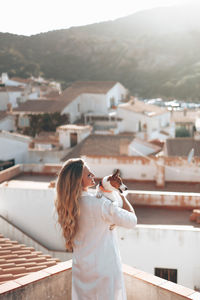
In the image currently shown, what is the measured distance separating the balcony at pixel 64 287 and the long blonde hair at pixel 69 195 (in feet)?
3.00

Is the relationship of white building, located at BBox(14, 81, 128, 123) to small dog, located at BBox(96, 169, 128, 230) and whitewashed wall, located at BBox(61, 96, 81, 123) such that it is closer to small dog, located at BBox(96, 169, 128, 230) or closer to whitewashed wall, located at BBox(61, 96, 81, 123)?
whitewashed wall, located at BBox(61, 96, 81, 123)

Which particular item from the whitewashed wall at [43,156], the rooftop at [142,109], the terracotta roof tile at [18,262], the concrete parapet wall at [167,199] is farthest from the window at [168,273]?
the rooftop at [142,109]

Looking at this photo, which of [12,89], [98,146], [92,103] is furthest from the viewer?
[12,89]

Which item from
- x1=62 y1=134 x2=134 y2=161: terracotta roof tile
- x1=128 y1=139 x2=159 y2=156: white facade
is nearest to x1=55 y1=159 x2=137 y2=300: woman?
x1=128 y1=139 x2=159 y2=156: white facade

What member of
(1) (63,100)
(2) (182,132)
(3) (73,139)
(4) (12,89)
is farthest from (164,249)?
(4) (12,89)

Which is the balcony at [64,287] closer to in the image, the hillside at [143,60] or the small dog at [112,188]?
the small dog at [112,188]

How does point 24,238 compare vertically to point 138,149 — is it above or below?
below

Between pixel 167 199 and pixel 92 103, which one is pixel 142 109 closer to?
pixel 92 103

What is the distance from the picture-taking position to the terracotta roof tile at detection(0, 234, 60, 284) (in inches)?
185

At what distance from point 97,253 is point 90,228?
176 millimetres

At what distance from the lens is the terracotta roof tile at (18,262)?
185 inches

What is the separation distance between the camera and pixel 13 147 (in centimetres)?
1495

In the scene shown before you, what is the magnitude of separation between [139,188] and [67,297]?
6.79 meters

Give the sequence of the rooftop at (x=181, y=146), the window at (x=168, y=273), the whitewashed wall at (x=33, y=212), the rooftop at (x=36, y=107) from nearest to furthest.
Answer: the window at (x=168, y=273) → the whitewashed wall at (x=33, y=212) → the rooftop at (x=181, y=146) → the rooftop at (x=36, y=107)
